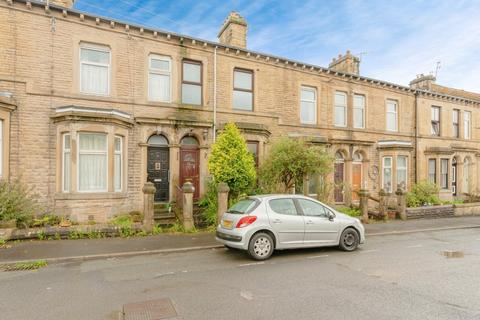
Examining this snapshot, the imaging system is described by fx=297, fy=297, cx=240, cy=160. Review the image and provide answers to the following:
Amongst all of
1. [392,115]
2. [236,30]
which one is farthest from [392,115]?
[236,30]

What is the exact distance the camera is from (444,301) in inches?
181

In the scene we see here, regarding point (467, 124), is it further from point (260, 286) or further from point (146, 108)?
point (260, 286)

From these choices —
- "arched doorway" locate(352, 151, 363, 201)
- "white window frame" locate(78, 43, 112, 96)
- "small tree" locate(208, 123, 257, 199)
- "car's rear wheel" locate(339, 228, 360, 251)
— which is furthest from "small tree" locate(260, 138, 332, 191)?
"white window frame" locate(78, 43, 112, 96)

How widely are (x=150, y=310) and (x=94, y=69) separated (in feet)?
32.3

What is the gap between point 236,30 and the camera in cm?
1402

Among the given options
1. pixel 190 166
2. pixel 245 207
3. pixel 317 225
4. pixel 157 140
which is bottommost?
pixel 317 225

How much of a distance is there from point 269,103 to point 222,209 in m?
6.34

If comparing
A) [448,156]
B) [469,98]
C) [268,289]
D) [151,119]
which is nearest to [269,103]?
[151,119]

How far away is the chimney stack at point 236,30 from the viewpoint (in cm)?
1399

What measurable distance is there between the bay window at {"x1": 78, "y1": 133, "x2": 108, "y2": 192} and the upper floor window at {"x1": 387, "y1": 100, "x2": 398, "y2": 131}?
15967 millimetres

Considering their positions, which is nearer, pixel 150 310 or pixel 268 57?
pixel 150 310

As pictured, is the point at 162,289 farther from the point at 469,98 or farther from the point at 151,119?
the point at 469,98

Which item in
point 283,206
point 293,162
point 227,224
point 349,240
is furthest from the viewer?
point 293,162

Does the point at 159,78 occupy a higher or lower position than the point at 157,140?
higher
